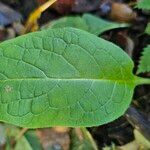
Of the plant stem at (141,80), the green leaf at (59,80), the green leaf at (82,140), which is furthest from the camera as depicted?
the green leaf at (82,140)

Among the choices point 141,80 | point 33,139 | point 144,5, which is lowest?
point 33,139

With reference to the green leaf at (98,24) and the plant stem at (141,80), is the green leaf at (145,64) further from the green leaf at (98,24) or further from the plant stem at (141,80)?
the green leaf at (98,24)

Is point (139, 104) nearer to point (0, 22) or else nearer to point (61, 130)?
point (61, 130)

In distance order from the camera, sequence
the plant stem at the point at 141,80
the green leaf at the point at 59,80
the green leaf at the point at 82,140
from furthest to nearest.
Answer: the green leaf at the point at 82,140 → the plant stem at the point at 141,80 → the green leaf at the point at 59,80

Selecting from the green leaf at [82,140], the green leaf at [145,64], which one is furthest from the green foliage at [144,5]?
the green leaf at [82,140]

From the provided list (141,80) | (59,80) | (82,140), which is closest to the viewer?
(59,80)

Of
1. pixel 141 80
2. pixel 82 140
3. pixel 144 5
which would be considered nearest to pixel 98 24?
pixel 144 5

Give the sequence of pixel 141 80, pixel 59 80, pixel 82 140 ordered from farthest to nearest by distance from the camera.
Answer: pixel 82 140 → pixel 141 80 → pixel 59 80

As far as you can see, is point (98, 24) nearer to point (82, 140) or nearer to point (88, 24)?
point (88, 24)
